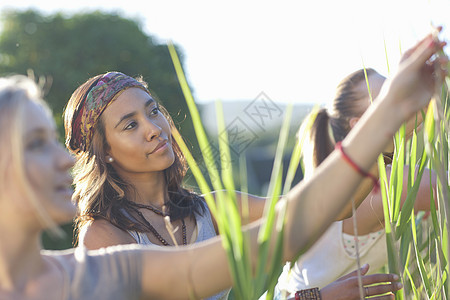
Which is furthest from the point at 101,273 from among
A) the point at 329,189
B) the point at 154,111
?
the point at 154,111

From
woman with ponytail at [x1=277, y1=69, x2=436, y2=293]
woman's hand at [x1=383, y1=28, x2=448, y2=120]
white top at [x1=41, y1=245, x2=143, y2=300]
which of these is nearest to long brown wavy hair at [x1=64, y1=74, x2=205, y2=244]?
woman with ponytail at [x1=277, y1=69, x2=436, y2=293]

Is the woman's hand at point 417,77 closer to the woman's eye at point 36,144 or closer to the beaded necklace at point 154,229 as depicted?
the woman's eye at point 36,144

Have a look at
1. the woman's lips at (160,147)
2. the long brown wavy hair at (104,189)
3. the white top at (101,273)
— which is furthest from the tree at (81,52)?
the white top at (101,273)

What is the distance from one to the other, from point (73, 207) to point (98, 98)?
108 centimetres

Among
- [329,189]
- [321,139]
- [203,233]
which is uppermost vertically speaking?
[329,189]

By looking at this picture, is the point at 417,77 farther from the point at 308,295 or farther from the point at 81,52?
the point at 81,52

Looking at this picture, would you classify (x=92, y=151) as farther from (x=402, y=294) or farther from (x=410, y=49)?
(x=410, y=49)

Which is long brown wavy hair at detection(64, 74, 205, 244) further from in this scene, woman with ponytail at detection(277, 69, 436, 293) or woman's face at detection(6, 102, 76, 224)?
woman's face at detection(6, 102, 76, 224)

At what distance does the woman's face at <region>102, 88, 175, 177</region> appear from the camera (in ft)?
6.70

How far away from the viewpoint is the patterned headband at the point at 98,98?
7.04 ft

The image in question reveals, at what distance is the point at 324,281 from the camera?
238 centimetres

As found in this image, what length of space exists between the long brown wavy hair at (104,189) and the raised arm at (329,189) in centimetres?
79

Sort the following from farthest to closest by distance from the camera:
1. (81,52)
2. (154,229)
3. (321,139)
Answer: (81,52) < (321,139) < (154,229)

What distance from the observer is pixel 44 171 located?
1.10m
